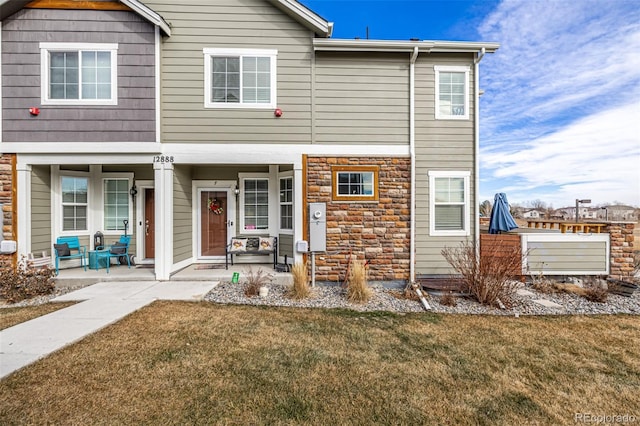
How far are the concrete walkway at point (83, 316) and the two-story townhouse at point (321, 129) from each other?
0.83 meters

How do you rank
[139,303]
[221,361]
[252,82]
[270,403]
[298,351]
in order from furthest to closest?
[252,82]
[139,303]
[298,351]
[221,361]
[270,403]

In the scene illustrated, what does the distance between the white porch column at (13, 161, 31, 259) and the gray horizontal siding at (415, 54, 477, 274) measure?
9.07 m

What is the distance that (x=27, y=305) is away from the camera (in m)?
5.29

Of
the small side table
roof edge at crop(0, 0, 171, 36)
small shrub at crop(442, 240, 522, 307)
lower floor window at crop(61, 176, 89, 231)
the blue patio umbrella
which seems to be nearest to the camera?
small shrub at crop(442, 240, 522, 307)

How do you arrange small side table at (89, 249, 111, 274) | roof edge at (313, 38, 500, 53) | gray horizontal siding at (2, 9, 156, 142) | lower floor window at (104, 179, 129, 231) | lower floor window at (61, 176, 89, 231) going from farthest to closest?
lower floor window at (104, 179, 129, 231) → lower floor window at (61, 176, 89, 231) → small side table at (89, 249, 111, 274) → roof edge at (313, 38, 500, 53) → gray horizontal siding at (2, 9, 156, 142)

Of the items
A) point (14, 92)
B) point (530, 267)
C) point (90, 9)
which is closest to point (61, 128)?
point (14, 92)

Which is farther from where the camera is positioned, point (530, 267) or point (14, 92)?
point (530, 267)

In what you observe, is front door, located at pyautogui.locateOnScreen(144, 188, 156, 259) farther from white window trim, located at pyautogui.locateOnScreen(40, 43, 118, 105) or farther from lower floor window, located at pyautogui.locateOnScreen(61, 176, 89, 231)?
white window trim, located at pyautogui.locateOnScreen(40, 43, 118, 105)

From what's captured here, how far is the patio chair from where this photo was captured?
24.7ft

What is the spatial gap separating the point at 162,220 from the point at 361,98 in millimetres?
5516

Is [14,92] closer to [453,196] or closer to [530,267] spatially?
[453,196]

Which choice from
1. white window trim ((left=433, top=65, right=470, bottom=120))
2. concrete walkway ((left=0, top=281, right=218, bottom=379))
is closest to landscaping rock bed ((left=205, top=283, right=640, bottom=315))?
concrete walkway ((left=0, top=281, right=218, bottom=379))

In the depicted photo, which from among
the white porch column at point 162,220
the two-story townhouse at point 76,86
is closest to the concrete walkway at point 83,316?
the white porch column at point 162,220

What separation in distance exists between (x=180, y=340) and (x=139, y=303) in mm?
1987
